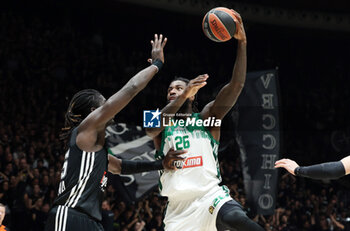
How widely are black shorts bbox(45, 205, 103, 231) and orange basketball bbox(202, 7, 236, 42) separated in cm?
219

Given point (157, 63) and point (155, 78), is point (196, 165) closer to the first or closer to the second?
point (157, 63)

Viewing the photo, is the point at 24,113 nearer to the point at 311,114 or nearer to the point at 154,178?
the point at 154,178

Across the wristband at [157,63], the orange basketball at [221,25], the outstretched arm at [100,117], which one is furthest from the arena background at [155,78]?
the outstretched arm at [100,117]

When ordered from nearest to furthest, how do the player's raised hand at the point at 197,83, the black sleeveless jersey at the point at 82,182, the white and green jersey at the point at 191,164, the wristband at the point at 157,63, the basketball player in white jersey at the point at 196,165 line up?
the black sleeveless jersey at the point at 82,182, the wristband at the point at 157,63, the player's raised hand at the point at 197,83, the basketball player in white jersey at the point at 196,165, the white and green jersey at the point at 191,164

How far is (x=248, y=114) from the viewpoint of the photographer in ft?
33.3

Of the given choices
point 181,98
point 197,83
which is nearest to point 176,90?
point 181,98

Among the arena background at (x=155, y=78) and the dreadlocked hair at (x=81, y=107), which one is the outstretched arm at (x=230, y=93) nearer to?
the dreadlocked hair at (x=81, y=107)

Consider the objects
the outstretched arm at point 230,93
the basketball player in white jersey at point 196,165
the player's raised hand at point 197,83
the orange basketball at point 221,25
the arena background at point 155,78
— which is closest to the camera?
the player's raised hand at point 197,83

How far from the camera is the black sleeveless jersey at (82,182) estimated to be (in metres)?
3.13

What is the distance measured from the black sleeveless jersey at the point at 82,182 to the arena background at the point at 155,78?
14.5 ft

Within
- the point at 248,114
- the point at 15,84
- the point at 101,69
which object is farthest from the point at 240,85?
the point at 101,69

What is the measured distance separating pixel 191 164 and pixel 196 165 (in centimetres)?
5

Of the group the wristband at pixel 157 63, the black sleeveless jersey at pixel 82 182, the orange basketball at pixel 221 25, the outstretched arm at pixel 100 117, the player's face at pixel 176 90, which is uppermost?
the orange basketball at pixel 221 25

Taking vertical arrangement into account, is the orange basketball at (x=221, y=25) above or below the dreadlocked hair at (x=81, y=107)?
above
